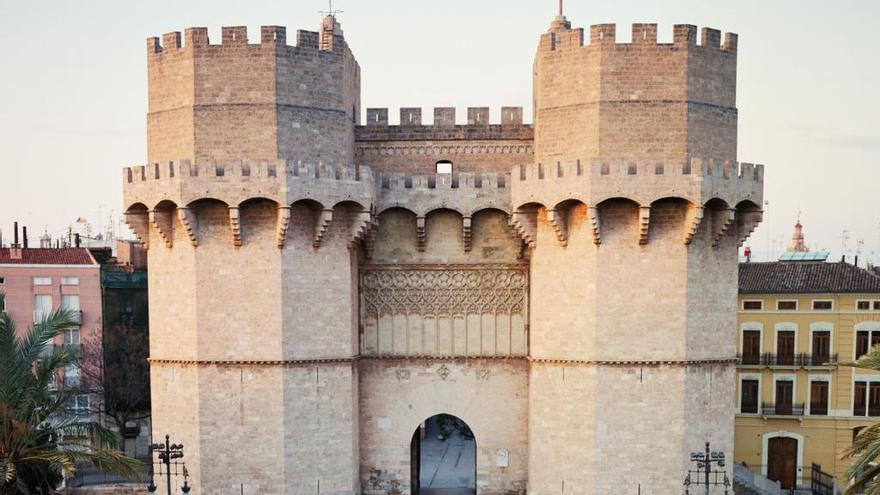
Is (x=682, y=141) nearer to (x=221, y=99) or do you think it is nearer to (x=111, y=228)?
(x=221, y=99)

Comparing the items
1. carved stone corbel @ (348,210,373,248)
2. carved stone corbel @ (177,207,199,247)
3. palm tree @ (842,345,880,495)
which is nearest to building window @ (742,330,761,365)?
palm tree @ (842,345,880,495)

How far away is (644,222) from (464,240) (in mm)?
4713

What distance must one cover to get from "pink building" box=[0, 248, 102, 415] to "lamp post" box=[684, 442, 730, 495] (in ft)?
76.6

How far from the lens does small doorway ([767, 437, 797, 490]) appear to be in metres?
30.2

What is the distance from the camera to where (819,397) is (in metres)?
29.9

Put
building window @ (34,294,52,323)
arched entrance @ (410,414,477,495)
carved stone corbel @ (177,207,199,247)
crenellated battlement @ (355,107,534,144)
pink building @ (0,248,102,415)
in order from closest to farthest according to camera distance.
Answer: carved stone corbel @ (177,207,199,247)
crenellated battlement @ (355,107,534,144)
arched entrance @ (410,414,477,495)
pink building @ (0,248,102,415)
building window @ (34,294,52,323)

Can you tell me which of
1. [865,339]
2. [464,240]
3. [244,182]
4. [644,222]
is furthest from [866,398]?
[244,182]

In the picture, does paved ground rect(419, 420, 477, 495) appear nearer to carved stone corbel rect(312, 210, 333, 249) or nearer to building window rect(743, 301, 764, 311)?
carved stone corbel rect(312, 210, 333, 249)

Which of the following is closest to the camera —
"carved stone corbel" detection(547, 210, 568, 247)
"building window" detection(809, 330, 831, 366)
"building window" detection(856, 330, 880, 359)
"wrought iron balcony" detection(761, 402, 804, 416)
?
"carved stone corbel" detection(547, 210, 568, 247)

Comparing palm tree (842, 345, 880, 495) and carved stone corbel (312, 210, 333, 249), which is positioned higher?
carved stone corbel (312, 210, 333, 249)

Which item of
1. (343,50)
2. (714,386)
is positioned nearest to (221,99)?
(343,50)

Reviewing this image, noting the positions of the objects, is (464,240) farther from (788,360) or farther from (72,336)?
(72,336)

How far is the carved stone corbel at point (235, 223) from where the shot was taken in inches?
733

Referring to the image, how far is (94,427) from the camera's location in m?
15.2
